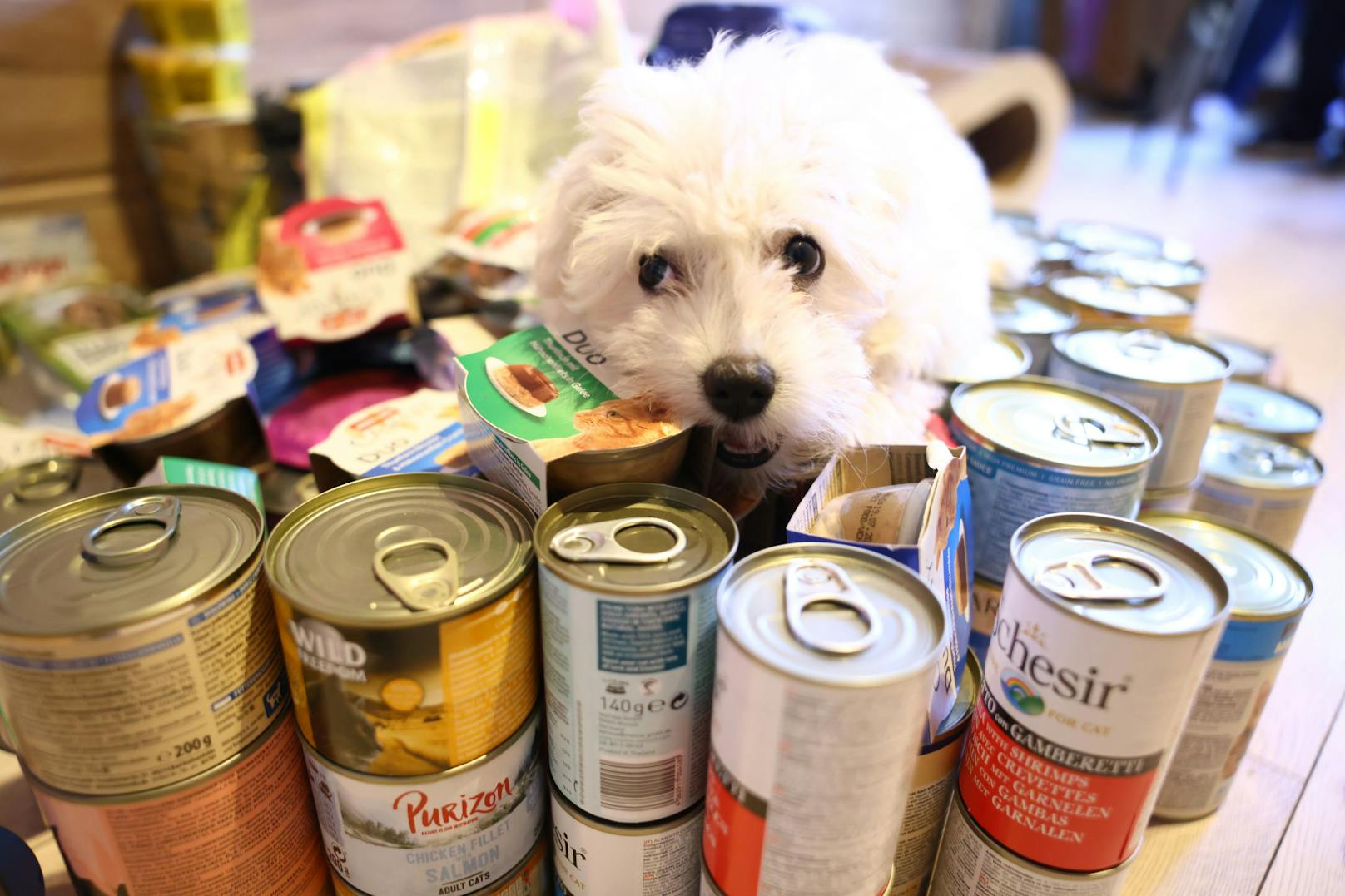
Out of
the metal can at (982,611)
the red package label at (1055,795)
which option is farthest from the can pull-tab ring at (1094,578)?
the metal can at (982,611)

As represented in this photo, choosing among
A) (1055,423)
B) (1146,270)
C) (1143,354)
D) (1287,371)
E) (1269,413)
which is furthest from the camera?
(1287,371)

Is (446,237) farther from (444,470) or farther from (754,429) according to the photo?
(754,429)

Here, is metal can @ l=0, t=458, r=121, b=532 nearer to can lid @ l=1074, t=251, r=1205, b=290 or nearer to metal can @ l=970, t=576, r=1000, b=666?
metal can @ l=970, t=576, r=1000, b=666

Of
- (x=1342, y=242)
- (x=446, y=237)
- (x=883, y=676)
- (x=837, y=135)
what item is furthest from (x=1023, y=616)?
(x=1342, y=242)

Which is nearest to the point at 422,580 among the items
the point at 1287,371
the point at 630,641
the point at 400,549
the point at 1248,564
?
the point at 400,549

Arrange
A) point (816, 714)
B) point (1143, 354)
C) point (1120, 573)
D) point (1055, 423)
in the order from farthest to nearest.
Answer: point (1143, 354), point (1055, 423), point (1120, 573), point (816, 714)

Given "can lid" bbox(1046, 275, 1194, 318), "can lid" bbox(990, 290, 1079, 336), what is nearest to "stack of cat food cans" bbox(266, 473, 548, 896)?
"can lid" bbox(990, 290, 1079, 336)

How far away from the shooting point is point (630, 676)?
1.88 ft

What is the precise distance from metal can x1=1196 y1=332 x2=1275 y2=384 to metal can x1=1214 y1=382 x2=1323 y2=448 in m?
0.05

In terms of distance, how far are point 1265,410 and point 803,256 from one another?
31.1 inches

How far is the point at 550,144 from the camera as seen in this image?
1.56 m

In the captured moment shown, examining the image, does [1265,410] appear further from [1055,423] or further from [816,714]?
[816,714]

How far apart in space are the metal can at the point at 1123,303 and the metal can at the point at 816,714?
2.25 feet

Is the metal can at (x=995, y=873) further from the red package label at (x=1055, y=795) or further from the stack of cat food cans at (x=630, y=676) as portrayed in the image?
the stack of cat food cans at (x=630, y=676)
